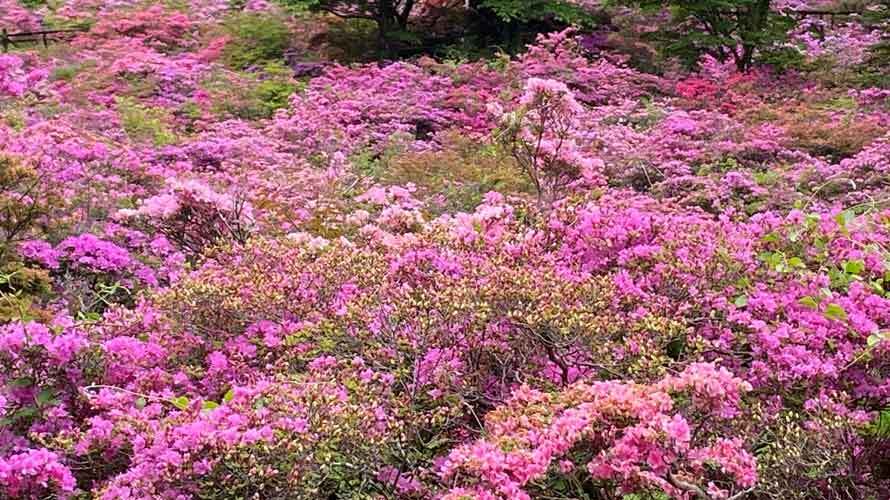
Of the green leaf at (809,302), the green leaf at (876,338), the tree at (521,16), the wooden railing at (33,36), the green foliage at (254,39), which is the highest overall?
the green leaf at (876,338)

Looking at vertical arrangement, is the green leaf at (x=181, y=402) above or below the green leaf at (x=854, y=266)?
below

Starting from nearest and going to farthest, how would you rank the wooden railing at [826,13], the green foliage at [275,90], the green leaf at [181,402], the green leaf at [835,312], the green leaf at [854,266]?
the green leaf at [181,402]
the green leaf at [835,312]
the green leaf at [854,266]
the green foliage at [275,90]
the wooden railing at [826,13]

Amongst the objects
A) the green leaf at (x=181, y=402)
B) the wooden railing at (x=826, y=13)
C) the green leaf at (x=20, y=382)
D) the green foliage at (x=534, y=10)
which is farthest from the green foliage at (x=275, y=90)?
the wooden railing at (x=826, y=13)

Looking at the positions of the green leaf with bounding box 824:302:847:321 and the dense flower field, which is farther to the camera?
the green leaf with bounding box 824:302:847:321

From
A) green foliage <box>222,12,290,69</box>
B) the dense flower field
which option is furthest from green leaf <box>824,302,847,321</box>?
green foliage <box>222,12,290,69</box>

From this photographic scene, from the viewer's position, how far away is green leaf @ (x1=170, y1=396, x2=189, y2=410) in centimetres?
314

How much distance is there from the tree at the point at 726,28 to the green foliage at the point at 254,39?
257 inches

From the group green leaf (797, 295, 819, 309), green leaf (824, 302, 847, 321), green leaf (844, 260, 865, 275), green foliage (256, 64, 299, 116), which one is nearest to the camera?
green leaf (824, 302, 847, 321)

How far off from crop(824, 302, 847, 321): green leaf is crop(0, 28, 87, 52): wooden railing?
49.7 feet

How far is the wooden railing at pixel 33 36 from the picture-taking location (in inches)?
593

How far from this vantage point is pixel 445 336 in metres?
3.30

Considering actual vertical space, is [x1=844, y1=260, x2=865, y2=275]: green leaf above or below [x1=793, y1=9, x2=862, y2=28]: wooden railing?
above

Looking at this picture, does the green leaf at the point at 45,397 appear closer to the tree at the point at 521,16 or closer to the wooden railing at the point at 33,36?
the tree at the point at 521,16

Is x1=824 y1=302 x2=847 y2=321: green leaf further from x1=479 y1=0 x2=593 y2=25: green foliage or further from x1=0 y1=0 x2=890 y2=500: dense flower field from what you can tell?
x1=479 y1=0 x2=593 y2=25: green foliage
